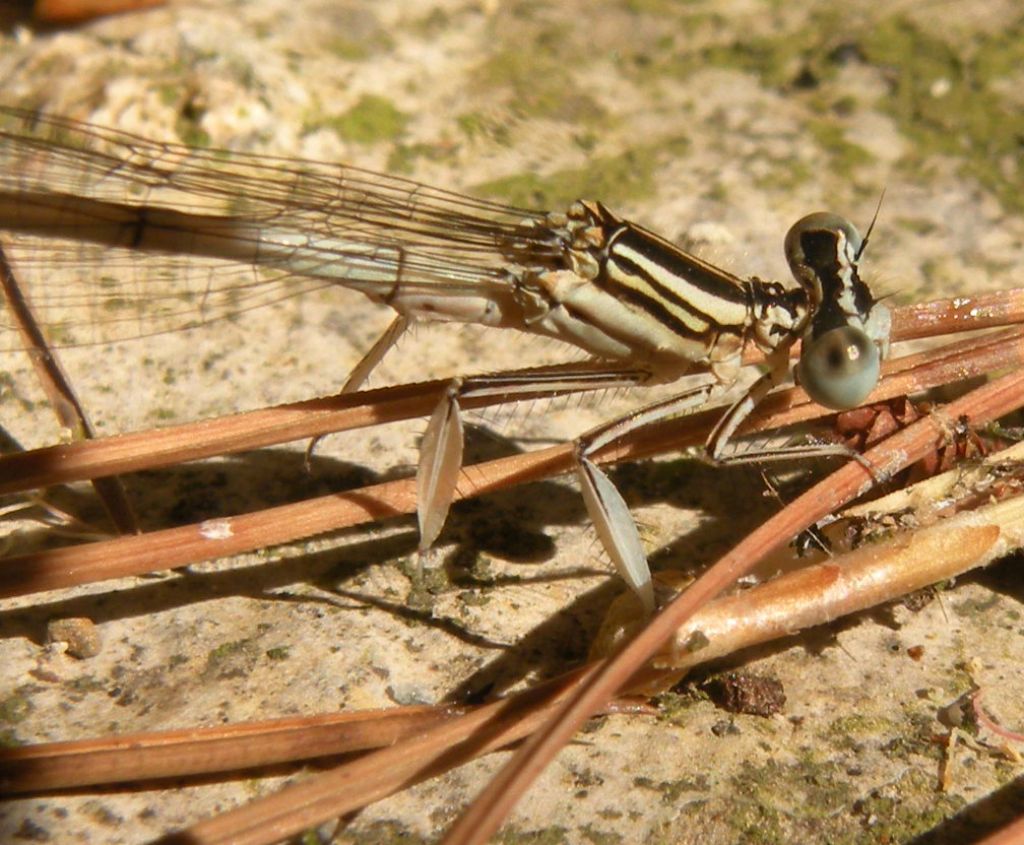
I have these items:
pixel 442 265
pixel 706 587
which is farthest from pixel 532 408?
pixel 706 587

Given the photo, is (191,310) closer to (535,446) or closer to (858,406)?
(535,446)

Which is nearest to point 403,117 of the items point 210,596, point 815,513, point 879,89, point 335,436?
point 335,436

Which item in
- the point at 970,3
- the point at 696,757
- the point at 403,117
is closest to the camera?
the point at 696,757

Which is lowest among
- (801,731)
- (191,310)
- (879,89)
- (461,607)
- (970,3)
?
(801,731)

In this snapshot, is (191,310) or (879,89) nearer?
(191,310)

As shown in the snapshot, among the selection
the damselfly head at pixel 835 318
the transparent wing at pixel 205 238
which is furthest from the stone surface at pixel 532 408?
the damselfly head at pixel 835 318

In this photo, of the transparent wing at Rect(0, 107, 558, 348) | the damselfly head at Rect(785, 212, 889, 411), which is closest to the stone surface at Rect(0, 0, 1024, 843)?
the transparent wing at Rect(0, 107, 558, 348)

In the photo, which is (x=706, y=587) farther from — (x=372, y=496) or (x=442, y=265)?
(x=442, y=265)

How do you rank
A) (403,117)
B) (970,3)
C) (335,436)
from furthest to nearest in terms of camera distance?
(970,3) → (403,117) → (335,436)

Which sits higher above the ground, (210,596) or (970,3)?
(970,3)
